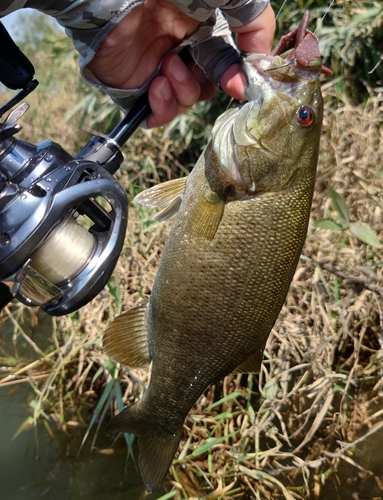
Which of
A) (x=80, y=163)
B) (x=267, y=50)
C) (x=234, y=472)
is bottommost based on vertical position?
(x=234, y=472)

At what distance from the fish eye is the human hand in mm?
435

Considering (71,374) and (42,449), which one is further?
(71,374)

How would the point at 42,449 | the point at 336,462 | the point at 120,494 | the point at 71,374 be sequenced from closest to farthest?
1. the point at 336,462
2. the point at 120,494
3. the point at 42,449
4. the point at 71,374

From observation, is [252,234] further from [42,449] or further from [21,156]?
[42,449]

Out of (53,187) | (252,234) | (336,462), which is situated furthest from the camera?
(336,462)

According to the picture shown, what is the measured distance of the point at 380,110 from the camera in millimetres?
3334

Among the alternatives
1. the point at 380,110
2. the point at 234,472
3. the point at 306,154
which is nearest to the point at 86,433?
the point at 234,472

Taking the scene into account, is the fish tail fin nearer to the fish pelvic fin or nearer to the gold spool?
the gold spool

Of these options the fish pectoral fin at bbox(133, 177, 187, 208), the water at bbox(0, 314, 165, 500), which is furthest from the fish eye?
the water at bbox(0, 314, 165, 500)

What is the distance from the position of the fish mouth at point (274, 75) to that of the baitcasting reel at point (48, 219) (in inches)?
21.8

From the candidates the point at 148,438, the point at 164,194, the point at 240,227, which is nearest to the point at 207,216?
the point at 240,227

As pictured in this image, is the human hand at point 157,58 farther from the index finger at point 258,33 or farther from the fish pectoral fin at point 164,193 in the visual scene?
the fish pectoral fin at point 164,193

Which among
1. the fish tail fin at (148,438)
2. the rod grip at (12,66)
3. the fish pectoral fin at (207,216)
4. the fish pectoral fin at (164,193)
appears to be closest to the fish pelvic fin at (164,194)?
the fish pectoral fin at (164,193)

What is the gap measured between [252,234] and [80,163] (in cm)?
59
